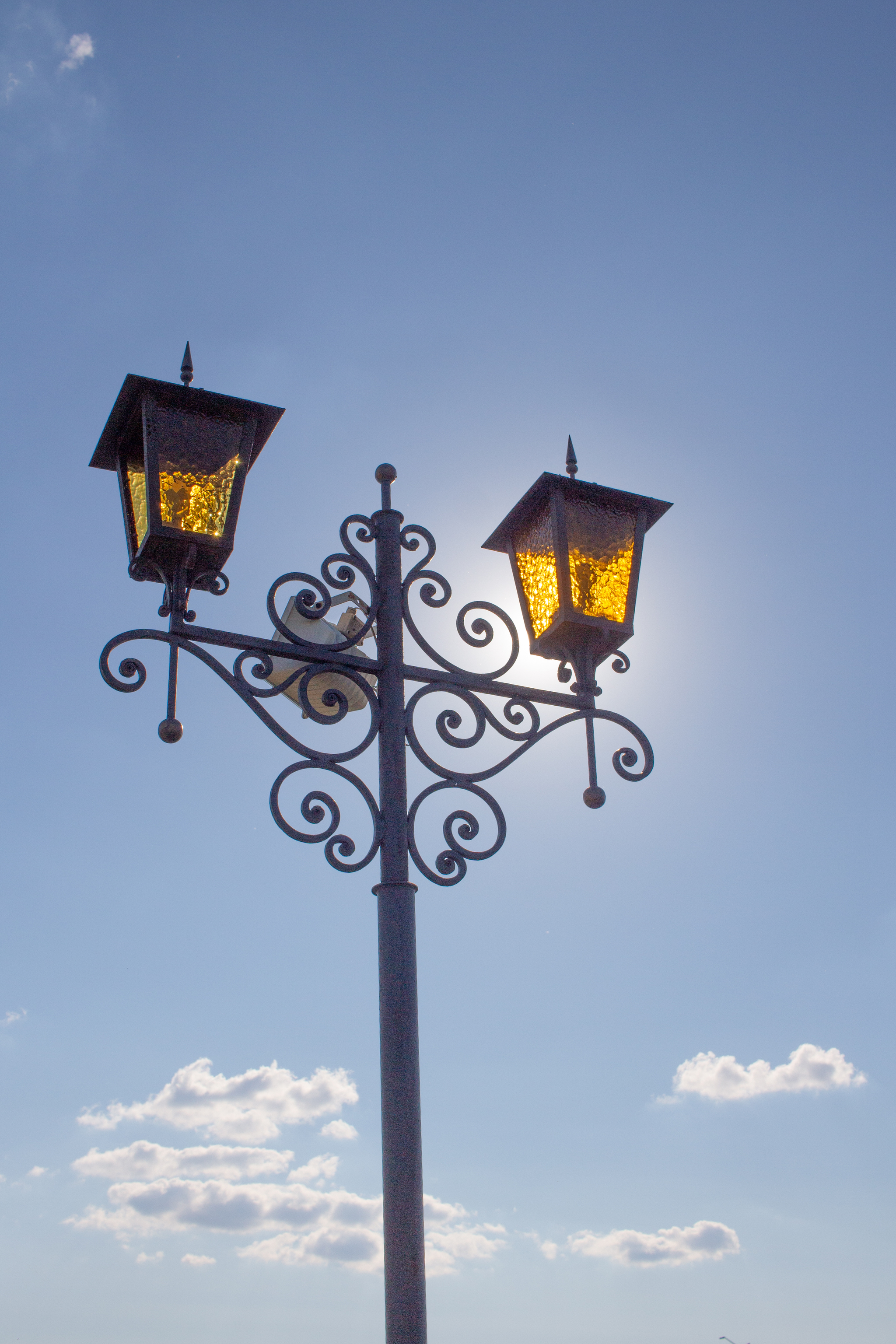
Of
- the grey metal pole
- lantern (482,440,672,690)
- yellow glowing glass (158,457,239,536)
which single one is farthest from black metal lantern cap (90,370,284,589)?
lantern (482,440,672,690)

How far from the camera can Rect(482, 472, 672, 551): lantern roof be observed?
4.94 metres

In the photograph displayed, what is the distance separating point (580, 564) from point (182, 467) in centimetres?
164

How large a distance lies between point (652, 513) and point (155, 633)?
2.23 m

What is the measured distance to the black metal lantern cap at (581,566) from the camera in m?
4.85

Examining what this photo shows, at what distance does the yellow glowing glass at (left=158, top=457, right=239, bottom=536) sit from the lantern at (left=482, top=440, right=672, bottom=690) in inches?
51.9

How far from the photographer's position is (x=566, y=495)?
195 inches

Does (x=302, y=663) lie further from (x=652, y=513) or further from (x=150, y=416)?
(x=652, y=513)

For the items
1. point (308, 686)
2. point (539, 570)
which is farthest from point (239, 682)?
point (539, 570)

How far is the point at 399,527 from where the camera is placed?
4848 millimetres

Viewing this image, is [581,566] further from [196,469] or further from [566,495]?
[196,469]

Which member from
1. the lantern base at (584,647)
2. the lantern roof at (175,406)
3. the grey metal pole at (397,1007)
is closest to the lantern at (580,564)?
the lantern base at (584,647)

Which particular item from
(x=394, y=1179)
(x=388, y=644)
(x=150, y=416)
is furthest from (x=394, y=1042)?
(x=150, y=416)

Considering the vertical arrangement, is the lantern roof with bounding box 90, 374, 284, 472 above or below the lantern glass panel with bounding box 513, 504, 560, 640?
above

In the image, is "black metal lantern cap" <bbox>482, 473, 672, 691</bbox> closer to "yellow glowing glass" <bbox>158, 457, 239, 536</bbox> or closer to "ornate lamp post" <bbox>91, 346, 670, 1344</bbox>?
"ornate lamp post" <bbox>91, 346, 670, 1344</bbox>
